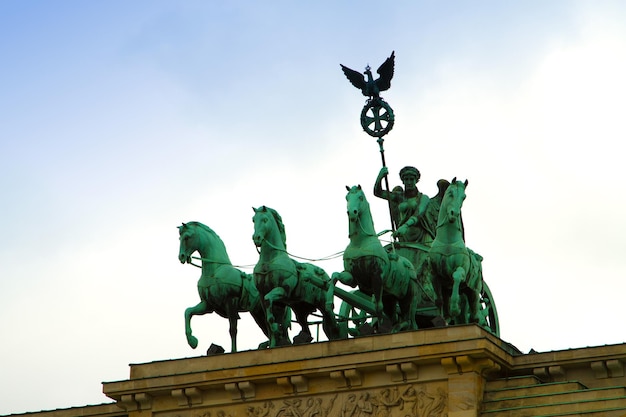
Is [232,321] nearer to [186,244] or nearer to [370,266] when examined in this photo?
[186,244]

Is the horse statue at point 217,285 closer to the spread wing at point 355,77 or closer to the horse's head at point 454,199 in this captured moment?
the horse's head at point 454,199

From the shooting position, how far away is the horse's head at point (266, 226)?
1256 inches

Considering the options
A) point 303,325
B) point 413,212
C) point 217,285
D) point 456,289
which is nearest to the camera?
point 456,289

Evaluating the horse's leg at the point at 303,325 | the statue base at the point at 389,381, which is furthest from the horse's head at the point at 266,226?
the statue base at the point at 389,381

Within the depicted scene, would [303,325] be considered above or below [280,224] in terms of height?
below

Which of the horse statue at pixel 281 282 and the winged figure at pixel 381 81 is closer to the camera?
the horse statue at pixel 281 282

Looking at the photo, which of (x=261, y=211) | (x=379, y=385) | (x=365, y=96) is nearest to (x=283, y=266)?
(x=261, y=211)

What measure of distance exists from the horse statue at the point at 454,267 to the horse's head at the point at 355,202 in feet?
4.73

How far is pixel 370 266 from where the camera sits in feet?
102

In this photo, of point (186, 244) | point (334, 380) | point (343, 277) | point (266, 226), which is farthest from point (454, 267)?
point (186, 244)

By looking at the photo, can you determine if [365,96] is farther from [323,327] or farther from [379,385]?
[379,385]

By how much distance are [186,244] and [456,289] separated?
5401mm

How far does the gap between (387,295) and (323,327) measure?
1636 mm

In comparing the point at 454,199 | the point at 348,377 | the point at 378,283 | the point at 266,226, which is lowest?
the point at 348,377
